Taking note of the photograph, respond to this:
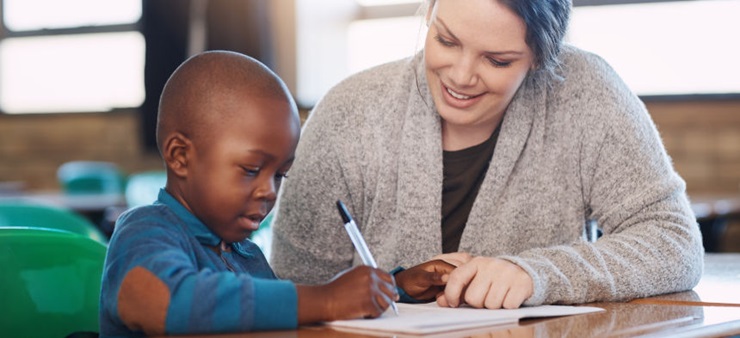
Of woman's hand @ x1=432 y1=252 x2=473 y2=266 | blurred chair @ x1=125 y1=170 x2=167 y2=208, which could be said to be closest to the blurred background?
blurred chair @ x1=125 y1=170 x2=167 y2=208

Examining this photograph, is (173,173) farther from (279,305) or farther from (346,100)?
(346,100)

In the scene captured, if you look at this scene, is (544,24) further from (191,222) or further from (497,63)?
(191,222)

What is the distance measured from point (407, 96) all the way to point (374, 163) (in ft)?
0.45

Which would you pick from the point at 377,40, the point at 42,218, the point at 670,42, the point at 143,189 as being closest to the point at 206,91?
the point at 42,218

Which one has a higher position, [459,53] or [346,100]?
[459,53]

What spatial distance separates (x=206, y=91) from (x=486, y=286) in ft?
1.38

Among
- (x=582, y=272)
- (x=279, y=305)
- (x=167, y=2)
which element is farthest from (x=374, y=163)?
(x=167, y=2)

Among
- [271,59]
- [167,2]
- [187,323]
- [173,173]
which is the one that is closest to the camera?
[187,323]

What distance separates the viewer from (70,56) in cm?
735

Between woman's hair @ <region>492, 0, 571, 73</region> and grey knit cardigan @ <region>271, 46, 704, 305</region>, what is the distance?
0.33 feet

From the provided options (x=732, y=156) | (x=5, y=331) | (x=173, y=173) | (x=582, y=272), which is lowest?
(x=732, y=156)

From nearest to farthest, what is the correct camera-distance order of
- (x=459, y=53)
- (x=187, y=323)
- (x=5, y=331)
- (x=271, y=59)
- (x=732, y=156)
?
(x=187, y=323) → (x=5, y=331) → (x=459, y=53) → (x=732, y=156) → (x=271, y=59)

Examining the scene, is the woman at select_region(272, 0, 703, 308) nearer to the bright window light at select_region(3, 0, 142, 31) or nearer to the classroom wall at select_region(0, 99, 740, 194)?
the classroom wall at select_region(0, 99, 740, 194)

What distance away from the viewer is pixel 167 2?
261 inches
